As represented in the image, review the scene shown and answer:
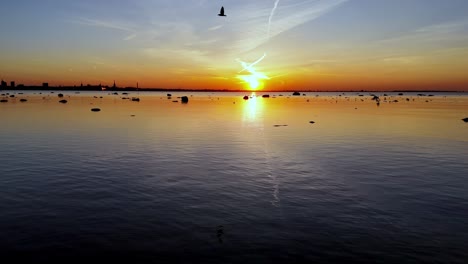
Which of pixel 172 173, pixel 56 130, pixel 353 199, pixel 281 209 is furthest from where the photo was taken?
pixel 56 130

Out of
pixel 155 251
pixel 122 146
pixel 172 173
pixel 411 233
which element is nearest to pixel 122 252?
pixel 155 251

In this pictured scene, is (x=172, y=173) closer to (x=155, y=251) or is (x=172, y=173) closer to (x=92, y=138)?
(x=155, y=251)

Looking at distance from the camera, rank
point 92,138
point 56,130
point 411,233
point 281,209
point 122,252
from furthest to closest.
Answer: point 56,130 → point 92,138 → point 281,209 → point 411,233 → point 122,252

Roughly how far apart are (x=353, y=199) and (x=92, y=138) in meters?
31.8

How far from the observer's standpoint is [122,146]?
3609cm

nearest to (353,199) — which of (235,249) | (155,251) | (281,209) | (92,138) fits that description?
(281,209)

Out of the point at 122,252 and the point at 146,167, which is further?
the point at 146,167

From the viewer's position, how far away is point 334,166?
27422mm

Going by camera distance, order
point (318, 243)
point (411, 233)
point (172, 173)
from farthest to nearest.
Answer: point (172, 173) < point (411, 233) < point (318, 243)

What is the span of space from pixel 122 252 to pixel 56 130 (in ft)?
138

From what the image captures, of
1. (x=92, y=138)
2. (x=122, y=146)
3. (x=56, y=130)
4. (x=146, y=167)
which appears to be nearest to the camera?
(x=146, y=167)

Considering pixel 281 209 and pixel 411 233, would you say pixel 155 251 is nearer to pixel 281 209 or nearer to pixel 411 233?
pixel 281 209

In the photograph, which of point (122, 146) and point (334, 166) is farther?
point (122, 146)

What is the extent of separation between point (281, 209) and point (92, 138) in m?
30.7
